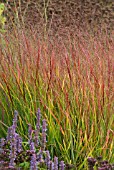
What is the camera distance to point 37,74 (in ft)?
12.9

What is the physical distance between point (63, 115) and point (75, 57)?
3.03ft

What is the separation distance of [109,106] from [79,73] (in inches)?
17.2

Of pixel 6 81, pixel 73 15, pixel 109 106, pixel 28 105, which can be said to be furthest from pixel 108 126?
pixel 73 15

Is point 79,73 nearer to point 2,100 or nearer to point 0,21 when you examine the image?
point 2,100

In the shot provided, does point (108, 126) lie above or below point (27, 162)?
below

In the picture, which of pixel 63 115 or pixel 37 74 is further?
Answer: pixel 37 74

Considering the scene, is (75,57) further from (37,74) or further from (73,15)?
(73,15)

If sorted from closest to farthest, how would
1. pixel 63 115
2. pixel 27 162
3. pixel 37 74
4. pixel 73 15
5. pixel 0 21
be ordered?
pixel 27 162 → pixel 63 115 → pixel 37 74 → pixel 0 21 → pixel 73 15

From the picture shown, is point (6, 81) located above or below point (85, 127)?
above

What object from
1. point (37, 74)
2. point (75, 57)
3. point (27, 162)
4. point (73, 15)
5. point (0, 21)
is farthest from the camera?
point (73, 15)

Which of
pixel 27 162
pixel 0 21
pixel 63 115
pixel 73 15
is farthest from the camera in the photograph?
pixel 73 15

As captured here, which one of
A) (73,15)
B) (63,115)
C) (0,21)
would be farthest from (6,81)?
(73,15)

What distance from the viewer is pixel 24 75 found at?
394 centimetres

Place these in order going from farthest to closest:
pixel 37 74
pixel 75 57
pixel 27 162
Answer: pixel 75 57 < pixel 37 74 < pixel 27 162
